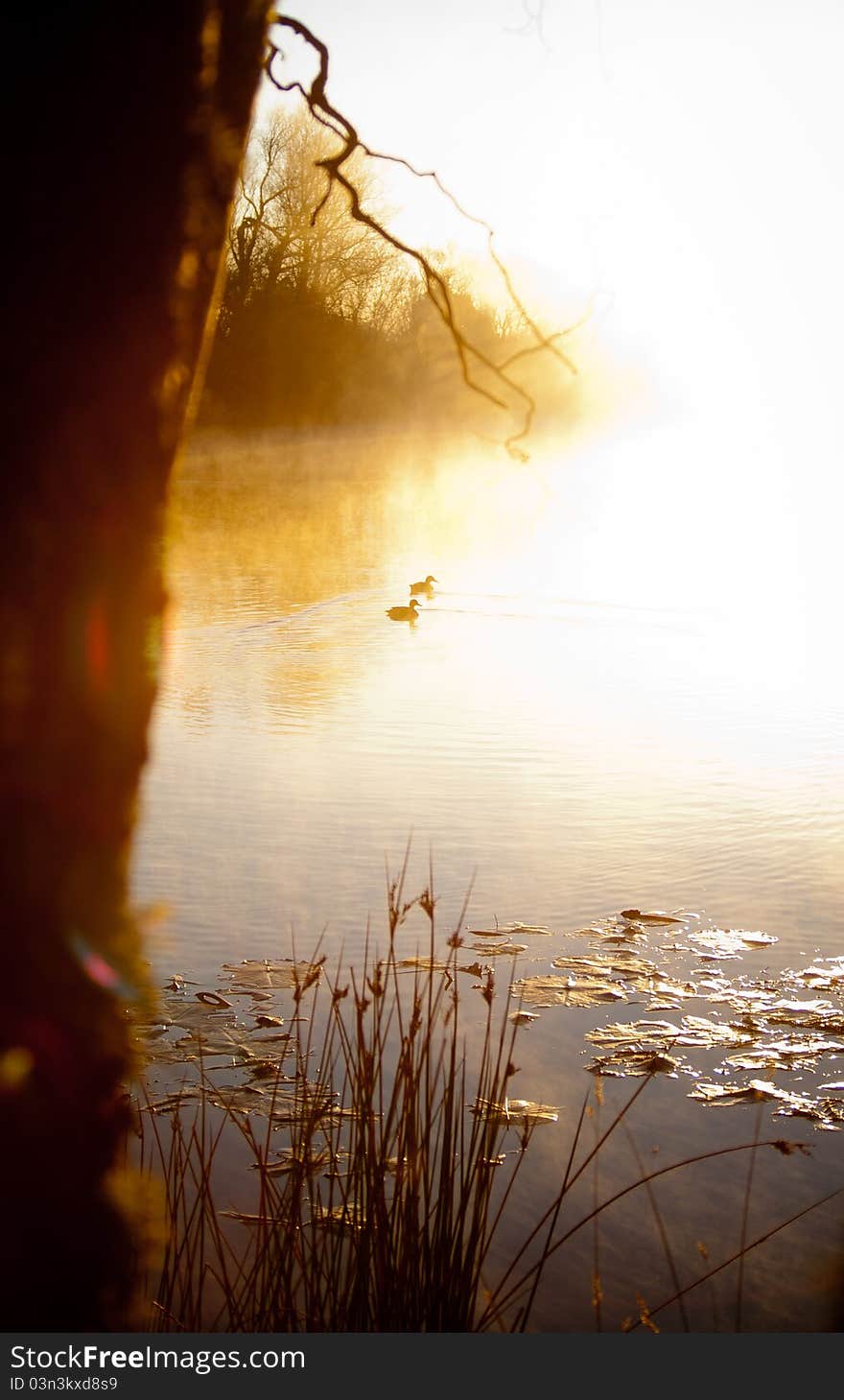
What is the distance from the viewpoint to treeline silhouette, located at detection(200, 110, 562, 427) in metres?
15.7

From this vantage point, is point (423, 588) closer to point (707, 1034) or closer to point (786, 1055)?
point (707, 1034)

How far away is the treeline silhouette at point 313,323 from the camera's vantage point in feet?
51.5

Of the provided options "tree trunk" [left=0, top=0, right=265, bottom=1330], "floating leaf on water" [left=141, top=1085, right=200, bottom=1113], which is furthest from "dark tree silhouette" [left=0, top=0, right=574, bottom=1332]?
"floating leaf on water" [left=141, top=1085, right=200, bottom=1113]

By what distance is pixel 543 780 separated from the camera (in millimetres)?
6059

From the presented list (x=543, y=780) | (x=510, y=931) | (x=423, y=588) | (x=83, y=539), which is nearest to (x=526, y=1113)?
(x=510, y=931)

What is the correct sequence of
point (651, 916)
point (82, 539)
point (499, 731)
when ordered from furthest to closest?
point (499, 731), point (651, 916), point (82, 539)

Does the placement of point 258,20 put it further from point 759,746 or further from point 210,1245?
point 759,746

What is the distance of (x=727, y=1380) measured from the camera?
6.43ft

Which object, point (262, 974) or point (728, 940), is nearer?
point (262, 974)

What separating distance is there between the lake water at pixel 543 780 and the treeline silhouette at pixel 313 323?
3.57 meters

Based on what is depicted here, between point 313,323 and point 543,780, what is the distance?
48.0ft

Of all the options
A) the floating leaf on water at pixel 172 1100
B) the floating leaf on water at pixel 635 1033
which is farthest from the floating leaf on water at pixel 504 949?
the floating leaf on water at pixel 172 1100

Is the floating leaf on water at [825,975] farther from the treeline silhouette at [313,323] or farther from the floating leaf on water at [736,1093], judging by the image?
the treeline silhouette at [313,323]

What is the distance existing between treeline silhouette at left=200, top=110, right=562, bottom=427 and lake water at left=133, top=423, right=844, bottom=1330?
3567mm
